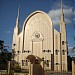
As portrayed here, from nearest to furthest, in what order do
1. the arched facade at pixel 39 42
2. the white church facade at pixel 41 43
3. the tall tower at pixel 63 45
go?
the tall tower at pixel 63 45
the white church facade at pixel 41 43
the arched facade at pixel 39 42

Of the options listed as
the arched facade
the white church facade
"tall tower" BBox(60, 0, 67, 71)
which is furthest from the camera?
the arched facade

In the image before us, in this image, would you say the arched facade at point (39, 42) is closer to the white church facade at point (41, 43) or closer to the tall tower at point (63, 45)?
the white church facade at point (41, 43)

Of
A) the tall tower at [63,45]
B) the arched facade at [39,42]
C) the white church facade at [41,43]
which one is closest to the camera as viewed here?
the tall tower at [63,45]

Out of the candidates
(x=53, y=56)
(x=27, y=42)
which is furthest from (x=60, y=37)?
(x=27, y=42)

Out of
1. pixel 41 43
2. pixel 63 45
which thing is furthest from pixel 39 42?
pixel 63 45

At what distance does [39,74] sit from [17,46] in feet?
115

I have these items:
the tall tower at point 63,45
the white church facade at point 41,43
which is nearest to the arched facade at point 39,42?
the white church facade at point 41,43

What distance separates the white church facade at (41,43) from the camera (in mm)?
44375

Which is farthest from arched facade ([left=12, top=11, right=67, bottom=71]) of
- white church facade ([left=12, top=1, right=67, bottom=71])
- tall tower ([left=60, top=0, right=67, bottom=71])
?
tall tower ([left=60, top=0, right=67, bottom=71])

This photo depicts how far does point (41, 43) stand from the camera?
46.0m

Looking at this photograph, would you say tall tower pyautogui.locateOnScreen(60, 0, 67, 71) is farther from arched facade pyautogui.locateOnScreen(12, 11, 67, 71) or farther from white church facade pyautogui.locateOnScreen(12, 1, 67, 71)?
arched facade pyautogui.locateOnScreen(12, 11, 67, 71)

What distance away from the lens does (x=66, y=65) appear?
1704 inches

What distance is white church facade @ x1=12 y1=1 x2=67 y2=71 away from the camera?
4438 cm

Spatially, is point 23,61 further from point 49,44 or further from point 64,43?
point 64,43
